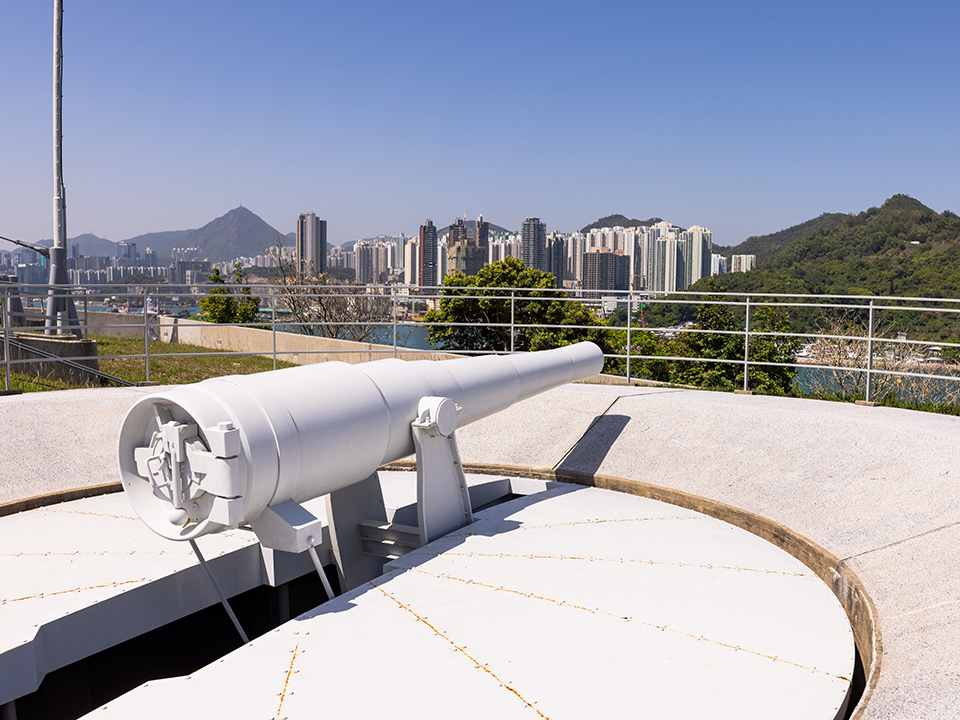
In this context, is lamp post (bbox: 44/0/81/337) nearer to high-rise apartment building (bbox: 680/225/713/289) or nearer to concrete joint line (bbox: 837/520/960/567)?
concrete joint line (bbox: 837/520/960/567)

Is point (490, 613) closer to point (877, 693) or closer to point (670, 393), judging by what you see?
point (877, 693)

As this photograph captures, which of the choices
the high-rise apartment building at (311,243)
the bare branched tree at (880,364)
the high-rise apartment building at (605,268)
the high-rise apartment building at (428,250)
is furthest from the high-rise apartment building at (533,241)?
the bare branched tree at (880,364)

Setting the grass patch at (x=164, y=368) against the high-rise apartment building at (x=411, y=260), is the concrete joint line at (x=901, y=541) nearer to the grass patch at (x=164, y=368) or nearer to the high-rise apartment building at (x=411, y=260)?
the grass patch at (x=164, y=368)

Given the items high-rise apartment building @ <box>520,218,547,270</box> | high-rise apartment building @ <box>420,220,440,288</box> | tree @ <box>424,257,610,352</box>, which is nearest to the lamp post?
tree @ <box>424,257,610,352</box>

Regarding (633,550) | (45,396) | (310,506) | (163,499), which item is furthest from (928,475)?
(45,396)

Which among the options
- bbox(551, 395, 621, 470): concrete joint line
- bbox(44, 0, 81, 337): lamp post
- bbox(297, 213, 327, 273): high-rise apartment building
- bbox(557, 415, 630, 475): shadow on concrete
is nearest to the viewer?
bbox(557, 415, 630, 475): shadow on concrete
